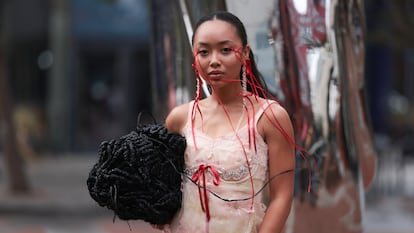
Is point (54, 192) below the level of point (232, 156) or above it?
below

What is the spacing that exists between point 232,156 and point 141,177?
0.26 meters

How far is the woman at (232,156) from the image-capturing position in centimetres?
237

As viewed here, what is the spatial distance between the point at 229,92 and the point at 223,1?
1.37 m

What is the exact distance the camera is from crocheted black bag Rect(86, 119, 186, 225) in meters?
2.37

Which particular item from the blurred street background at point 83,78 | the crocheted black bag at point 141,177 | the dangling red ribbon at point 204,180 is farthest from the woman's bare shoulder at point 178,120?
the blurred street background at point 83,78

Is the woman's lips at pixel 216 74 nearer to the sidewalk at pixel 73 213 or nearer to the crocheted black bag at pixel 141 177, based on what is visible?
the crocheted black bag at pixel 141 177

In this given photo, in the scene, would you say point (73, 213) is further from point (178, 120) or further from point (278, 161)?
point (278, 161)

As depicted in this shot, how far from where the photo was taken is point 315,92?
3666mm

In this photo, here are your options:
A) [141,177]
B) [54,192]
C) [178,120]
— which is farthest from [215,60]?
[54,192]

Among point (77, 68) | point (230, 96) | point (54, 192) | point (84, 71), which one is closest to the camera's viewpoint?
point (230, 96)

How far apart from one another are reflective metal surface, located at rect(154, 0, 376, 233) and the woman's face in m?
1.19

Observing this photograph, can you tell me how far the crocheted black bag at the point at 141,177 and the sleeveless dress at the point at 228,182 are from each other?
6 cm

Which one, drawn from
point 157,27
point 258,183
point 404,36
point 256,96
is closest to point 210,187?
point 258,183

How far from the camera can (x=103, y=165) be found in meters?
2.40
